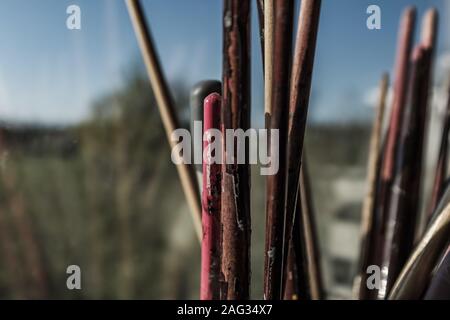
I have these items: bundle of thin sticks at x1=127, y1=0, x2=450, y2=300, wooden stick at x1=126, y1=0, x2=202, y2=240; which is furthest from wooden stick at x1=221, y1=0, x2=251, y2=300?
wooden stick at x1=126, y1=0, x2=202, y2=240

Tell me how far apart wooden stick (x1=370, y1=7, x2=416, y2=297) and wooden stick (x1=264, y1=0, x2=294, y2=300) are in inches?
7.4

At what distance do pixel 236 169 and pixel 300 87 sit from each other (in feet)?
0.18

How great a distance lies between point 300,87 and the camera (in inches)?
9.4

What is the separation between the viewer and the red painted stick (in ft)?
0.74

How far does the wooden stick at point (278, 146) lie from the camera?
0.21m

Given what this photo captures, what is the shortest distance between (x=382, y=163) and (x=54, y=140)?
801 millimetres

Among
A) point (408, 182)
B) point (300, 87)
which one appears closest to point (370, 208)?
point (408, 182)

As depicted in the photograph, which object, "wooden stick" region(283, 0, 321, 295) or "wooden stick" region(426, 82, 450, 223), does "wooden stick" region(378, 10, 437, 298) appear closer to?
"wooden stick" region(426, 82, 450, 223)

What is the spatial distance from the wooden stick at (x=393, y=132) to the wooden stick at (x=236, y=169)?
0.68ft

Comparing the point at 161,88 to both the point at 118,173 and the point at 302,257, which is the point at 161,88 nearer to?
the point at 302,257

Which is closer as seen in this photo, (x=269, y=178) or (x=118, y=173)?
(x=269, y=178)

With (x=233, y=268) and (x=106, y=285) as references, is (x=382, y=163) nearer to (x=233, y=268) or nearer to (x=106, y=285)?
(x=233, y=268)
